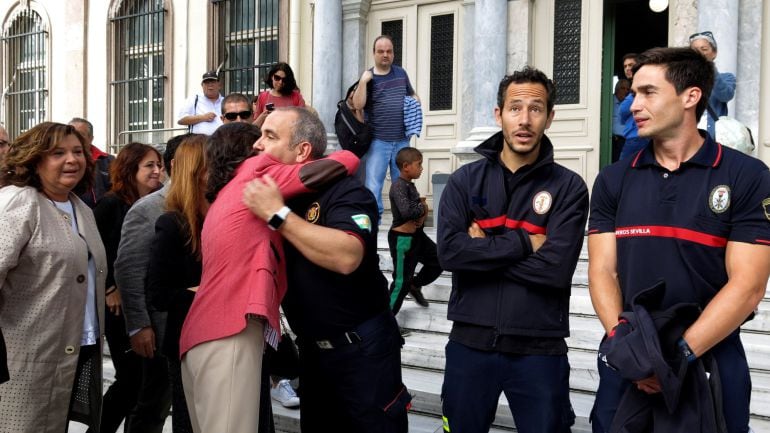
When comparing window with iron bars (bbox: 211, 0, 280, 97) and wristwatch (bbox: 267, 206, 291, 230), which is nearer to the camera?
wristwatch (bbox: 267, 206, 291, 230)

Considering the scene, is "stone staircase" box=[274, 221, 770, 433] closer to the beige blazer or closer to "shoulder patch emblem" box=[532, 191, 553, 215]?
the beige blazer

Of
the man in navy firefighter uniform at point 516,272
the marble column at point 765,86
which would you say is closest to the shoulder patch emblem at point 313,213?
the man in navy firefighter uniform at point 516,272

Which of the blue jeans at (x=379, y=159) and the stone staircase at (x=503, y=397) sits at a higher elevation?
the blue jeans at (x=379, y=159)

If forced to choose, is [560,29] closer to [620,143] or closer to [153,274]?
[620,143]

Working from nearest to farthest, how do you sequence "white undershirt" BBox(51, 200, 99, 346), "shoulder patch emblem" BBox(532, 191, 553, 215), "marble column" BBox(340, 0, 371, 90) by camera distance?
"shoulder patch emblem" BBox(532, 191, 553, 215) < "white undershirt" BBox(51, 200, 99, 346) < "marble column" BBox(340, 0, 371, 90)

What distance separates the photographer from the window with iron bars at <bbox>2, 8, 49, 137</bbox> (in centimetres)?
1398

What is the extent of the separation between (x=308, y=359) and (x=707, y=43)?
400cm

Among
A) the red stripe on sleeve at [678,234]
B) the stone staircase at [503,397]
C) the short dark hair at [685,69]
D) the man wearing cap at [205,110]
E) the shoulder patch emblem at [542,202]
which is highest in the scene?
the man wearing cap at [205,110]

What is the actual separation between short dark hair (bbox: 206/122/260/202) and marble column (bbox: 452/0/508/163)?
5.56 meters

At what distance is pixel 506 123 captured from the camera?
2873mm

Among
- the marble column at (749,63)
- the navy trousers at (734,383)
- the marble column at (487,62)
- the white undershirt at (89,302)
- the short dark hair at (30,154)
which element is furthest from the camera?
the marble column at (487,62)

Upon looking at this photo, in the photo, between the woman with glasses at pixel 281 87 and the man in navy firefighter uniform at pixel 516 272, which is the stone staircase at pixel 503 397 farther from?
the woman with glasses at pixel 281 87

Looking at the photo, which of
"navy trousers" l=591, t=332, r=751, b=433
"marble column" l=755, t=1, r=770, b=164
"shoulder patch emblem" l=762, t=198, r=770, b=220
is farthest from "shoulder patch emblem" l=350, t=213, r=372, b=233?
"marble column" l=755, t=1, r=770, b=164

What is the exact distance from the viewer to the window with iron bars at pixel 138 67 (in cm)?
1200
